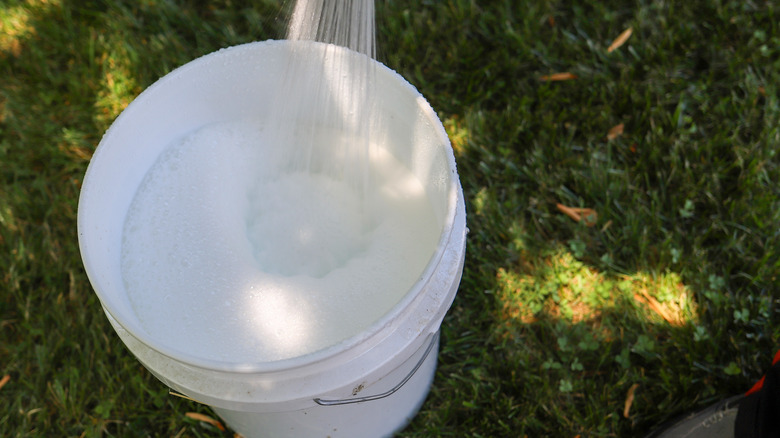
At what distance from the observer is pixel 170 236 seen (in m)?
1.54

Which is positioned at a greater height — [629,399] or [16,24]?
[16,24]

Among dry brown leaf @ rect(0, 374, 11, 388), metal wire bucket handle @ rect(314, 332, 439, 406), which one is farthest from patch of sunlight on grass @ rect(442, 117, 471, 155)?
dry brown leaf @ rect(0, 374, 11, 388)

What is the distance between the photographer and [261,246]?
1.58 meters

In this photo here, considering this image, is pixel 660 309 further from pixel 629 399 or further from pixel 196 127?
pixel 196 127

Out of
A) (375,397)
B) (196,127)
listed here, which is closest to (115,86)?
(196,127)

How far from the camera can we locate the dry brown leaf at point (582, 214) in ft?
6.69

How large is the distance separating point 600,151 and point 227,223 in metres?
1.19

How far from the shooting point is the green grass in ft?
5.98

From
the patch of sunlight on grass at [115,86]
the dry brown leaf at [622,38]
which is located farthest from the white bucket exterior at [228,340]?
the dry brown leaf at [622,38]

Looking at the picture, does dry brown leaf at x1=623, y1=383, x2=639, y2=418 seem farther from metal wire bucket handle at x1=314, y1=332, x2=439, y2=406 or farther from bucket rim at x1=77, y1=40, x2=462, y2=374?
bucket rim at x1=77, y1=40, x2=462, y2=374

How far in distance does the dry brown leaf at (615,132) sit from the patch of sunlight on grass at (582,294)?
0.46 m

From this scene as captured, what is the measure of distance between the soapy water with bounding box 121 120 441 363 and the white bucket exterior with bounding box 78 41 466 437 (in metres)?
0.04

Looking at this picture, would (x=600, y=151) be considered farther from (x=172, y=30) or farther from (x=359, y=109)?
(x=172, y=30)

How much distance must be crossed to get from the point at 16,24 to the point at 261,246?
1.53 metres
